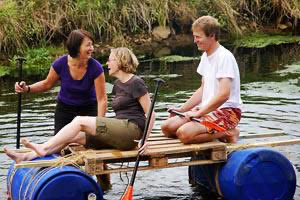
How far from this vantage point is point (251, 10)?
73.2 ft

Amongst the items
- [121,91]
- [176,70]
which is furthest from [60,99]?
[176,70]

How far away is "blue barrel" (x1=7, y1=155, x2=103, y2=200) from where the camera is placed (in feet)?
21.0

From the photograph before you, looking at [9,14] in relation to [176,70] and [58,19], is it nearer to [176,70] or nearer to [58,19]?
[58,19]

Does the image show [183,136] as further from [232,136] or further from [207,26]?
[207,26]

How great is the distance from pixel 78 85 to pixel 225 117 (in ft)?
5.09

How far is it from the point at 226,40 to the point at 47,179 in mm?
15091

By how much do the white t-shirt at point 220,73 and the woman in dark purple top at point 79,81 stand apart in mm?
1055

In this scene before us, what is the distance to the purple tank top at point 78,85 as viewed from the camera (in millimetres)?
7562

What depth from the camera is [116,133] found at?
694 cm

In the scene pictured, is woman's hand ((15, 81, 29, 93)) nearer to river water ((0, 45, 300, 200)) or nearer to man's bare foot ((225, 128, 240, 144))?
river water ((0, 45, 300, 200))

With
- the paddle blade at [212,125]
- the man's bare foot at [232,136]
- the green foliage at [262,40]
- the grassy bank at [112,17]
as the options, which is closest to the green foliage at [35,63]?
the grassy bank at [112,17]

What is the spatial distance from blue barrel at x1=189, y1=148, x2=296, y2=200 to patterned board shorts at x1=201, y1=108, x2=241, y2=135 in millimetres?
311

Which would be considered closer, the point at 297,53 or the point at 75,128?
the point at 75,128

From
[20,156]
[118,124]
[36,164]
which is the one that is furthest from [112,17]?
[36,164]
